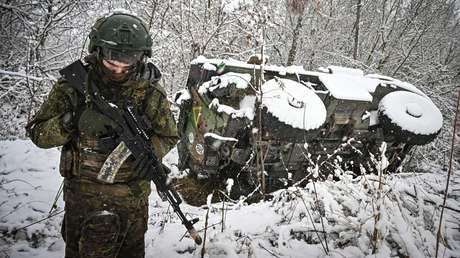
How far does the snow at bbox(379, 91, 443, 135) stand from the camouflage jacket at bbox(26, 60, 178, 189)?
13.8 feet

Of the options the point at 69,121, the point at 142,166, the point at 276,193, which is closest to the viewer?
the point at 69,121

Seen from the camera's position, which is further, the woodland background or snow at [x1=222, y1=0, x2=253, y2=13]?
snow at [x1=222, y1=0, x2=253, y2=13]

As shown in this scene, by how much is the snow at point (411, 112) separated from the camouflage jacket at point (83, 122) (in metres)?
4.19

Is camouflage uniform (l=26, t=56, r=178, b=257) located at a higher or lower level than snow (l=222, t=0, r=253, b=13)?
lower

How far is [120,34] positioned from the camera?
5.18 feet

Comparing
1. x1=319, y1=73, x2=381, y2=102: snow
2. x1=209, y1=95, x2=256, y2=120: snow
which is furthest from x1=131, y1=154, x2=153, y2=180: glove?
x1=319, y1=73, x2=381, y2=102: snow

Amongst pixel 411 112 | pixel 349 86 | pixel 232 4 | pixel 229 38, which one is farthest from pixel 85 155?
→ pixel 229 38

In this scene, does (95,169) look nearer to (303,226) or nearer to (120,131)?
(120,131)

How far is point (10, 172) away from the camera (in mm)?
2973

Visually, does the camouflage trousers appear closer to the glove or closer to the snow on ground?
the glove

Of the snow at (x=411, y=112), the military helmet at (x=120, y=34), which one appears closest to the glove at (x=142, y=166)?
the military helmet at (x=120, y=34)

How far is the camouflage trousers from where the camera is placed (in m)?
1.56

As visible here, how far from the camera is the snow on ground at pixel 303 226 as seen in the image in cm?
161

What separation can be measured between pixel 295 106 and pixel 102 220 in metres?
2.72
